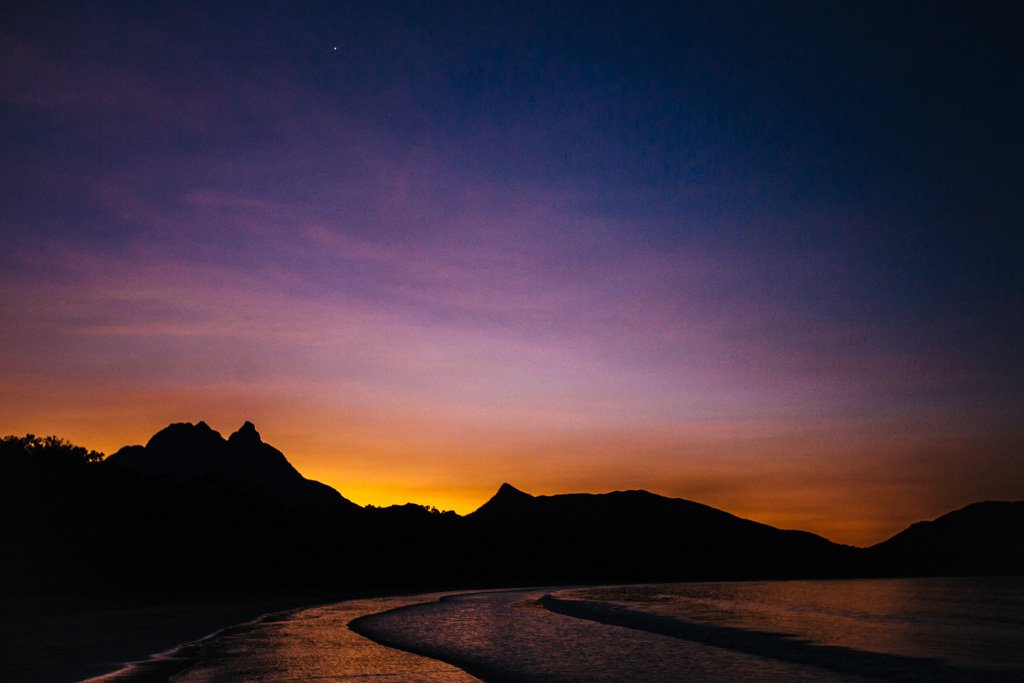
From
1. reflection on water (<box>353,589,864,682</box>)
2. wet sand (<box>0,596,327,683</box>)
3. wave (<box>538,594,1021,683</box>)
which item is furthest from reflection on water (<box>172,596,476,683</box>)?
wave (<box>538,594,1021,683</box>)

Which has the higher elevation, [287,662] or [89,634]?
[89,634]

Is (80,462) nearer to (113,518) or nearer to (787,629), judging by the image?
(113,518)

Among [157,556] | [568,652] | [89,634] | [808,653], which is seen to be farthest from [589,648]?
[157,556]

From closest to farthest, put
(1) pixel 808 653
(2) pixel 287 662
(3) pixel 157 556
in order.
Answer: (2) pixel 287 662 → (1) pixel 808 653 → (3) pixel 157 556

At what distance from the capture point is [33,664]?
65.5 feet

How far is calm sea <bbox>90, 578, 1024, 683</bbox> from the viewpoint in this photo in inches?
846

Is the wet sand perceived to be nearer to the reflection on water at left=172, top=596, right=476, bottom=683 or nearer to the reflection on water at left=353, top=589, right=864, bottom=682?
the reflection on water at left=172, top=596, right=476, bottom=683

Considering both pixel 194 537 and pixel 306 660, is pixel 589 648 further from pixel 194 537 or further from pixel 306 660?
pixel 194 537

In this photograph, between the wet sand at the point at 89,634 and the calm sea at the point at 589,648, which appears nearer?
the wet sand at the point at 89,634

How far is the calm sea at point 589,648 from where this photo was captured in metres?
21.5

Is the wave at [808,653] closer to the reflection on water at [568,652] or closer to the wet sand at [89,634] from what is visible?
the reflection on water at [568,652]

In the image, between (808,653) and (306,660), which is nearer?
(306,660)

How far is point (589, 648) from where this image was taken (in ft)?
92.7

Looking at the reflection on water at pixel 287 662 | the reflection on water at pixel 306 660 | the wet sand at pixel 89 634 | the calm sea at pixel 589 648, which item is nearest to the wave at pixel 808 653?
the calm sea at pixel 589 648
